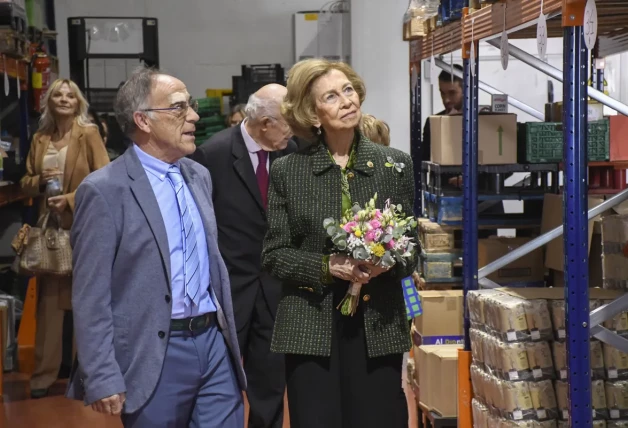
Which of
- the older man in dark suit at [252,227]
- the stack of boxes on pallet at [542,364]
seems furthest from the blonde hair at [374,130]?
the stack of boxes on pallet at [542,364]

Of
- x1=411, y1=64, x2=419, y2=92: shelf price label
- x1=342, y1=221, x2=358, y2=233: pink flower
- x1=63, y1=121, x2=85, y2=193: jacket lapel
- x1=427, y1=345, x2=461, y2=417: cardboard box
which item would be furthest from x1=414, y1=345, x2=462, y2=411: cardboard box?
x1=63, y1=121, x2=85, y2=193: jacket lapel

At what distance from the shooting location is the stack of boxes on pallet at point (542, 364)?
13.1ft

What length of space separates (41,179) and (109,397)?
4416mm

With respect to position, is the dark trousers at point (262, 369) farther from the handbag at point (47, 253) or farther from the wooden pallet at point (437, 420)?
the handbag at point (47, 253)

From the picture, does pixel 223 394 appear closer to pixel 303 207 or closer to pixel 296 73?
pixel 303 207

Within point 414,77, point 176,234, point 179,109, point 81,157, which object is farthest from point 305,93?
point 81,157

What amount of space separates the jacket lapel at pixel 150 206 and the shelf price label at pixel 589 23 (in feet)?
4.84

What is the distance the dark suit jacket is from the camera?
16.0 ft

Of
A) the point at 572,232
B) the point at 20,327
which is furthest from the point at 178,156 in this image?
the point at 20,327

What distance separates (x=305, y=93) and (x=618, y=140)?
7.52 feet

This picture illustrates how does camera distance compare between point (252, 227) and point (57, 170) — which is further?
point (57, 170)

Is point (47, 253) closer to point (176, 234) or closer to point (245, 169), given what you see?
point (245, 169)

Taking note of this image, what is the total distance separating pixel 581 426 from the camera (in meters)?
3.52

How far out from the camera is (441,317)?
218 inches
